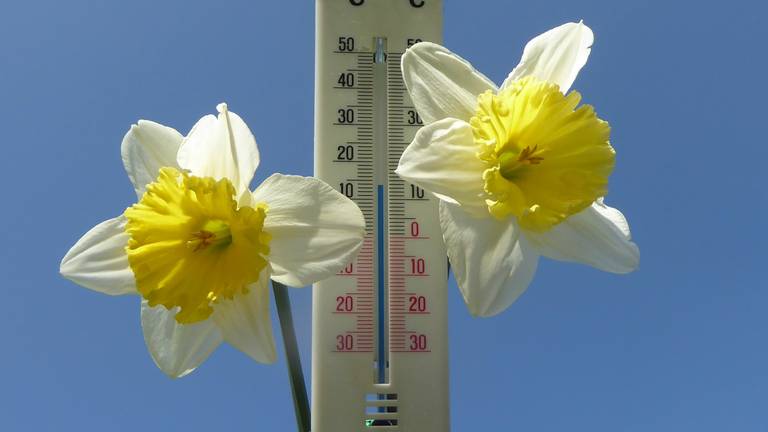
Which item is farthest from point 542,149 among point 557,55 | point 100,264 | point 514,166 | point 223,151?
point 100,264

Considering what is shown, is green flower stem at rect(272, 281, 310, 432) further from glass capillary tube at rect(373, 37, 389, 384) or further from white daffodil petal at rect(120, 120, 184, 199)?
white daffodil petal at rect(120, 120, 184, 199)

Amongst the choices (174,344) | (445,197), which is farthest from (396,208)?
(174,344)

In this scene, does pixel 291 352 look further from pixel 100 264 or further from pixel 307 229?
pixel 100 264

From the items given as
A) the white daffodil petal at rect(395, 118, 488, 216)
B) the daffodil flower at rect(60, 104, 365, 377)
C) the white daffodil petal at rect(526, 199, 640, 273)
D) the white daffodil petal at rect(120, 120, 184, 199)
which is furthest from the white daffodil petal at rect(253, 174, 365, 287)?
the white daffodil petal at rect(526, 199, 640, 273)

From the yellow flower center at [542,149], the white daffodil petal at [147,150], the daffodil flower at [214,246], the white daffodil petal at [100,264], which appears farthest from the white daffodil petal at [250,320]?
the yellow flower center at [542,149]

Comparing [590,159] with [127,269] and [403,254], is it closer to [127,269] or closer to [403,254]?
[403,254]

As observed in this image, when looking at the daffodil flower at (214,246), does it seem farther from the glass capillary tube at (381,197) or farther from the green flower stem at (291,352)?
the glass capillary tube at (381,197)
